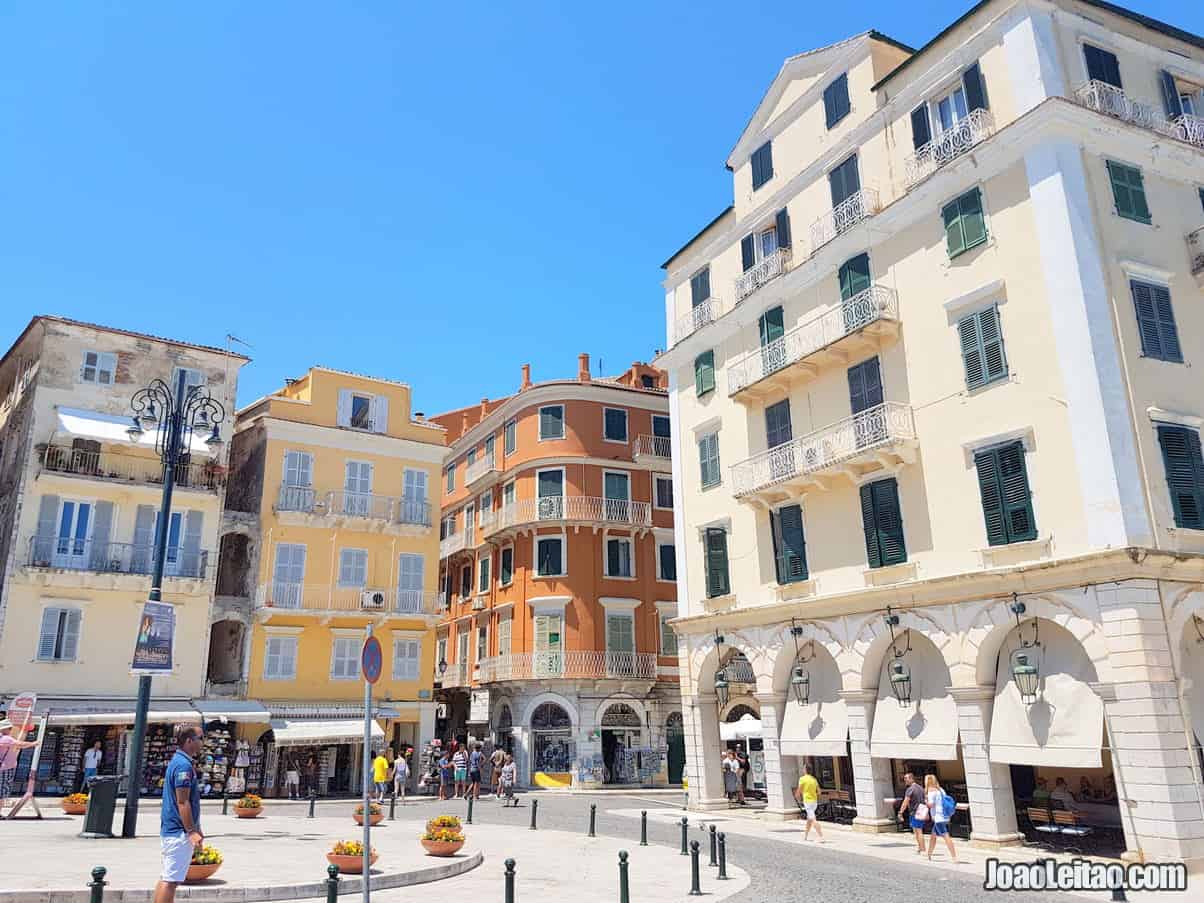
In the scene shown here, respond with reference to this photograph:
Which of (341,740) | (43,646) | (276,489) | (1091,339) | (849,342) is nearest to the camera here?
(1091,339)

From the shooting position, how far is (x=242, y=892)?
12023 mm

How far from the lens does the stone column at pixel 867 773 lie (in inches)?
840

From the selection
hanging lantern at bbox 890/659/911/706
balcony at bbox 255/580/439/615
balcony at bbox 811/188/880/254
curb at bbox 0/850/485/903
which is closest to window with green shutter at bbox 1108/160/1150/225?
balcony at bbox 811/188/880/254

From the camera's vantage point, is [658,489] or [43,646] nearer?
[43,646]

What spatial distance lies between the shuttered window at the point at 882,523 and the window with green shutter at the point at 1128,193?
7.50 m

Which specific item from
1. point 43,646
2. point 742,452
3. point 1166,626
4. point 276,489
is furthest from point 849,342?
point 43,646

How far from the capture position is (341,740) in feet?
108

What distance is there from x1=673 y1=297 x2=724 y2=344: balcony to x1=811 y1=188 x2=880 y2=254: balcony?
4554 mm

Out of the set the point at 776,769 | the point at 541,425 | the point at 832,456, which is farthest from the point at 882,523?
the point at 541,425

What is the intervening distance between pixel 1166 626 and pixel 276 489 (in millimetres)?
29347

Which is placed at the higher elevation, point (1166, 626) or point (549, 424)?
point (549, 424)

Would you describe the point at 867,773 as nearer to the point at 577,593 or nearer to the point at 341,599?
the point at 577,593

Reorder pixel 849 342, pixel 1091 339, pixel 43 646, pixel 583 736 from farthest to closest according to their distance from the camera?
pixel 583 736 < pixel 43 646 < pixel 849 342 < pixel 1091 339

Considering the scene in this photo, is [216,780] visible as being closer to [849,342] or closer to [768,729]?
[768,729]
